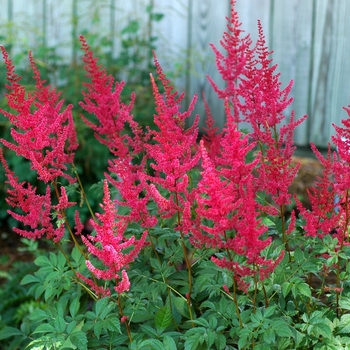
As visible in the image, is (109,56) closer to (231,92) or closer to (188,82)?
(188,82)

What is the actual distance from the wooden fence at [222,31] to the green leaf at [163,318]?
3.13 meters

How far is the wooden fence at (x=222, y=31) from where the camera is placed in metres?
5.04

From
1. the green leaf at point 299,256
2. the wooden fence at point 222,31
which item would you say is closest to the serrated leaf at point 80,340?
the green leaf at point 299,256

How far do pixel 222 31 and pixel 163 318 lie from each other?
3.83m

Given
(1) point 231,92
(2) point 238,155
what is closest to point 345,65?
(1) point 231,92

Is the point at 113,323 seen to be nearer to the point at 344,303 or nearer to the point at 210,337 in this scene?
the point at 210,337

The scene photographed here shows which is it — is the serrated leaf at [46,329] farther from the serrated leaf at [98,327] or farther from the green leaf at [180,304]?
the green leaf at [180,304]

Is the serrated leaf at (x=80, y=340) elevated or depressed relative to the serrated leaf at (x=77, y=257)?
depressed

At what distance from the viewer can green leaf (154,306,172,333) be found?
7.56 ft

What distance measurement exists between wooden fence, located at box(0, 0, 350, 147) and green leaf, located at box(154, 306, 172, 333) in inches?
123

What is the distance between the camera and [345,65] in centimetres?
500

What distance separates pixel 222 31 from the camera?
563cm

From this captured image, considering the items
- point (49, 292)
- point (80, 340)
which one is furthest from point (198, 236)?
point (49, 292)

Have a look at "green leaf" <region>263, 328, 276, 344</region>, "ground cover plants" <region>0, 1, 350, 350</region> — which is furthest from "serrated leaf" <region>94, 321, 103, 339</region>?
"green leaf" <region>263, 328, 276, 344</region>
